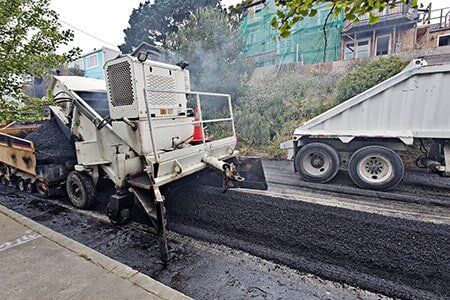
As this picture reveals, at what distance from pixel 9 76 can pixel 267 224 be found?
4.76m

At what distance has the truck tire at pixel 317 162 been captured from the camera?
545 cm

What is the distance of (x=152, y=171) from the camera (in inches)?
133

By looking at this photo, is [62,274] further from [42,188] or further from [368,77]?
[368,77]

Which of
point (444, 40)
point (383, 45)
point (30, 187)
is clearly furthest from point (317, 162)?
point (444, 40)

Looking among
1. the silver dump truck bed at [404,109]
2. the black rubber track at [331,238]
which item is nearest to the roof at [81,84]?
the black rubber track at [331,238]

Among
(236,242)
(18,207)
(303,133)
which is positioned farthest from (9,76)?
(303,133)

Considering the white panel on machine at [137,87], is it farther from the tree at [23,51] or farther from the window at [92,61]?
the window at [92,61]

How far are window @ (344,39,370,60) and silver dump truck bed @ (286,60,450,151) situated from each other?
15.1 meters

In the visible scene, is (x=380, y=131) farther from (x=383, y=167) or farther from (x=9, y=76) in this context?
(x=9, y=76)

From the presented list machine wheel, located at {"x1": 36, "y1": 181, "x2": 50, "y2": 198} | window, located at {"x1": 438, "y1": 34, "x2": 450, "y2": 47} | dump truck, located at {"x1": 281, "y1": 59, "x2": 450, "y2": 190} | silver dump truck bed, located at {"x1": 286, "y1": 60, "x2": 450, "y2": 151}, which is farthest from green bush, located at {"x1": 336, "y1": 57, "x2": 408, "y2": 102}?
window, located at {"x1": 438, "y1": 34, "x2": 450, "y2": 47}

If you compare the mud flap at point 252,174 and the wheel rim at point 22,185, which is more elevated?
the mud flap at point 252,174

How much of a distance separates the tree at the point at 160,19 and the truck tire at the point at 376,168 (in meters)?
14.3

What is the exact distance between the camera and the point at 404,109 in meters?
4.95

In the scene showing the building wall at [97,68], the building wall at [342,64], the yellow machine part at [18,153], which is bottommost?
the yellow machine part at [18,153]
